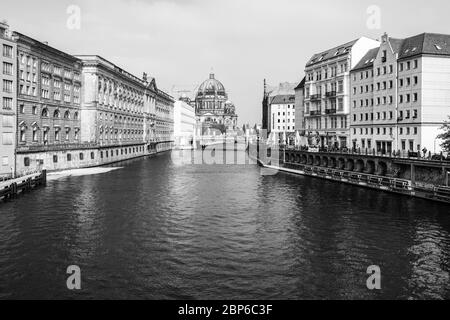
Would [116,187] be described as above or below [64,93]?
below

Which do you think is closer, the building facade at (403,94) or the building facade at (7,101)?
the building facade at (7,101)

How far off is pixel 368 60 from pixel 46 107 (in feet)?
196

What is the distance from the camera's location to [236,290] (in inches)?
841

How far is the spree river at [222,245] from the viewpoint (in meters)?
21.7

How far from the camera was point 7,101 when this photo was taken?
61.8 meters

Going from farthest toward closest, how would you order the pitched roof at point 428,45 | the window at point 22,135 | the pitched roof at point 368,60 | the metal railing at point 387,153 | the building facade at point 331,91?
the building facade at point 331,91 < the pitched roof at point 368,60 < the pitched roof at point 428,45 < the window at point 22,135 < the metal railing at point 387,153

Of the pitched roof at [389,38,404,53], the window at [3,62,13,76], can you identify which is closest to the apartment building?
the pitched roof at [389,38,404,53]

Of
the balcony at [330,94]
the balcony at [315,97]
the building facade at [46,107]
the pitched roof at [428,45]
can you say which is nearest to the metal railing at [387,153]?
the balcony at [330,94]

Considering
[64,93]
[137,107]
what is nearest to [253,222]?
[64,93]

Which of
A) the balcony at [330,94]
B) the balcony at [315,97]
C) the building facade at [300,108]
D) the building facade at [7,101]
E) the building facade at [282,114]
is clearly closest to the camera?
the building facade at [7,101]

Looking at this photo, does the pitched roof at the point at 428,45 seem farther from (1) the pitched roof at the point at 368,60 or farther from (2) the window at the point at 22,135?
(2) the window at the point at 22,135

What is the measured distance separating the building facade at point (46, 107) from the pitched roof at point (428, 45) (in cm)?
5949
